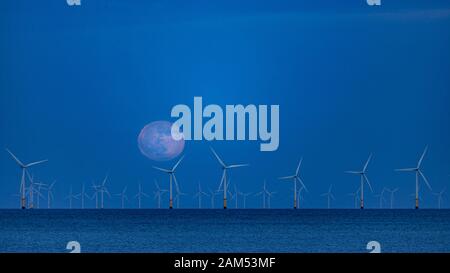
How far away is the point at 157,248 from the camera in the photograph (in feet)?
260
